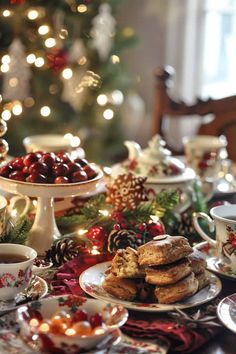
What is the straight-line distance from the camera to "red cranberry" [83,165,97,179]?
142 cm

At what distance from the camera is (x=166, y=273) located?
113 centimetres

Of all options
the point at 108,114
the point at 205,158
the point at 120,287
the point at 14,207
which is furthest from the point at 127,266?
the point at 108,114

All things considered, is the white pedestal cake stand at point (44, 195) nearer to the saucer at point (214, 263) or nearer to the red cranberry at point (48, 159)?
the red cranberry at point (48, 159)

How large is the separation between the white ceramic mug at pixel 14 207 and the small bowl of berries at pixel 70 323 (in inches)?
11.4

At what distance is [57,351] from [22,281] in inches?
8.5

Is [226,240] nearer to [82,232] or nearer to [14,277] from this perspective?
[82,232]

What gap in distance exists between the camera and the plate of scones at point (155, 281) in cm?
113

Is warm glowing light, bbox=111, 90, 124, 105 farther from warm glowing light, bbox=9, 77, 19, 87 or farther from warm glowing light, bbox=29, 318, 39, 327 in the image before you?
warm glowing light, bbox=29, 318, 39, 327

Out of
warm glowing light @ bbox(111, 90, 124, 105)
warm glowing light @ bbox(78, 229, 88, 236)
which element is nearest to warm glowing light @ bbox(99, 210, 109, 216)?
→ warm glowing light @ bbox(78, 229, 88, 236)

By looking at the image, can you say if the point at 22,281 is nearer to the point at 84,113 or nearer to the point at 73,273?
the point at 73,273

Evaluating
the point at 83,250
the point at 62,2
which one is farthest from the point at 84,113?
the point at 83,250

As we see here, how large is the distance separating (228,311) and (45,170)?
463 millimetres

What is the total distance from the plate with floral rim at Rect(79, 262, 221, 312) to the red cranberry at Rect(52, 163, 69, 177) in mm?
200

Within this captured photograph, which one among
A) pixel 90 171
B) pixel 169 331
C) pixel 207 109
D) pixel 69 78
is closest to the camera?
pixel 169 331
